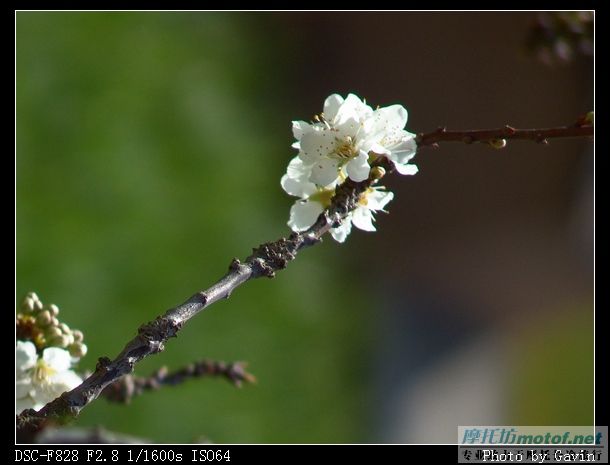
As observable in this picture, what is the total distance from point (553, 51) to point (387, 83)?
277cm

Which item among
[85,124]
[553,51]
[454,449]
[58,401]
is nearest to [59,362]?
[58,401]

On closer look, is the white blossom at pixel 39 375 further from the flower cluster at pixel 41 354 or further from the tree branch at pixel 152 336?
the tree branch at pixel 152 336

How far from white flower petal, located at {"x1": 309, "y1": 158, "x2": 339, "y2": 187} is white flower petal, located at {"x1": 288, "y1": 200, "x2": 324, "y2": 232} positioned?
0.07 m

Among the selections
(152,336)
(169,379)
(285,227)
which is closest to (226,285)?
(152,336)

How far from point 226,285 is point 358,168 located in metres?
0.22

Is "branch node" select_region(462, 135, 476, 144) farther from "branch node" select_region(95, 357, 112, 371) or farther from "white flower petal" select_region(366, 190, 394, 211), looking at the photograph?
"branch node" select_region(95, 357, 112, 371)

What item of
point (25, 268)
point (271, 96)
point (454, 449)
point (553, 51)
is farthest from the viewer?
point (271, 96)

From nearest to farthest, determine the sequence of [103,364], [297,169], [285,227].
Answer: [103,364]
[297,169]
[285,227]

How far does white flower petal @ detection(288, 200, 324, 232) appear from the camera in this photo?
3.64ft

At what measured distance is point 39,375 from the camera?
113 cm

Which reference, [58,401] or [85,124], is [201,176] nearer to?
[85,124]

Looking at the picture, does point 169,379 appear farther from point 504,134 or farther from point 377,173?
point 504,134

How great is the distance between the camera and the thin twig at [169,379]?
51.6 inches
